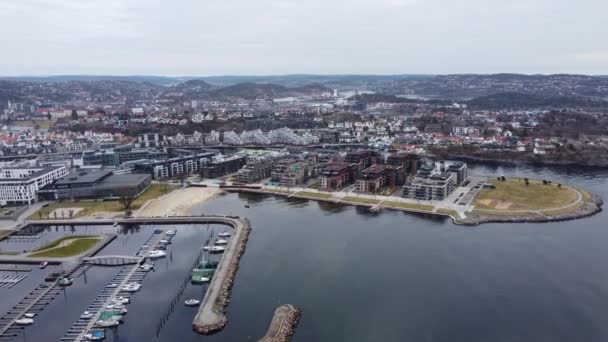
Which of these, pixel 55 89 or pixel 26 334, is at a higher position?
pixel 55 89

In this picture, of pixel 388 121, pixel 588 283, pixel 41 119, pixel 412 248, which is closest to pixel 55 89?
pixel 41 119

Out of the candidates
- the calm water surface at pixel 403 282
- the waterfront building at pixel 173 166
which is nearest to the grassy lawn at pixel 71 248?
the calm water surface at pixel 403 282

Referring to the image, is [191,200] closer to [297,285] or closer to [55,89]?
[297,285]

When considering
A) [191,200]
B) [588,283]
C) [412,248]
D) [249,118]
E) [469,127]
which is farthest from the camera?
[249,118]

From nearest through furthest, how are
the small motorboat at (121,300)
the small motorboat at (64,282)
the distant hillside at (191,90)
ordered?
the small motorboat at (121,300)
the small motorboat at (64,282)
the distant hillside at (191,90)

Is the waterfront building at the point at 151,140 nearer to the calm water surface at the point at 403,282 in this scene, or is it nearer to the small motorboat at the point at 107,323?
the calm water surface at the point at 403,282

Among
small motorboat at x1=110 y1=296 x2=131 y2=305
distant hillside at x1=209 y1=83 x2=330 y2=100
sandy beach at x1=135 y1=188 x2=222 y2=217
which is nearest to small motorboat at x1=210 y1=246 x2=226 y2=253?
small motorboat at x1=110 y1=296 x2=131 y2=305

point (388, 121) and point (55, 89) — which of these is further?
point (55, 89)

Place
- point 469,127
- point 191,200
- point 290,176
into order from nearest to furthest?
point 191,200
point 290,176
point 469,127
